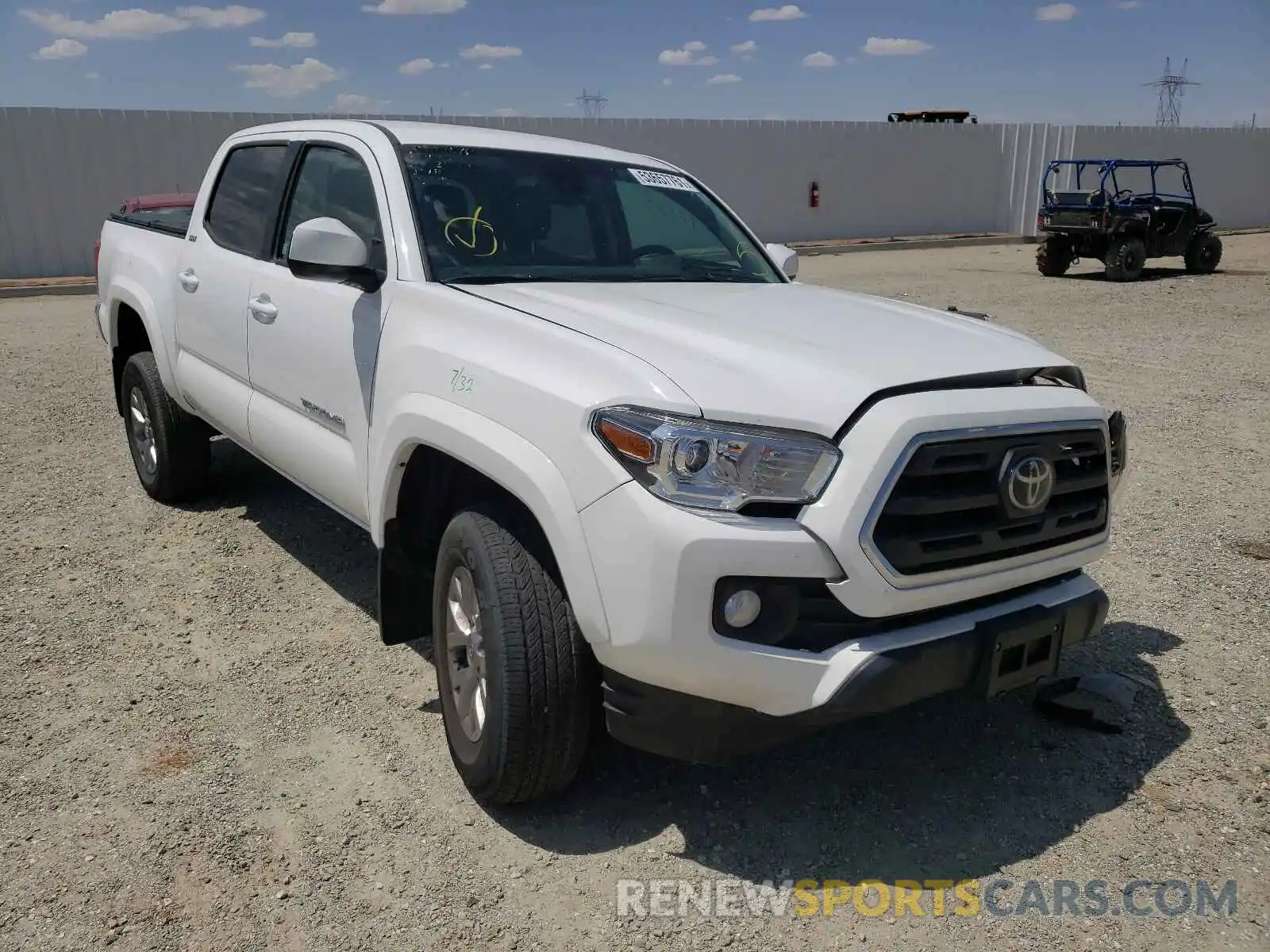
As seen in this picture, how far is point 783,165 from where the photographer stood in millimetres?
24797

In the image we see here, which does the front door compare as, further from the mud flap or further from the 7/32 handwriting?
the 7/32 handwriting

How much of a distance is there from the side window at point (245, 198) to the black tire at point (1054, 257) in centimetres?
1658

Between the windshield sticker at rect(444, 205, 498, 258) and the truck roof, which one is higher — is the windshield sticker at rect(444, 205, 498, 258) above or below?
below

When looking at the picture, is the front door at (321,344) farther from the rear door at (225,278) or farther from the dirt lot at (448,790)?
the dirt lot at (448,790)

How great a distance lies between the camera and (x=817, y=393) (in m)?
2.49

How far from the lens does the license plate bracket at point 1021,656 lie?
2.62 metres

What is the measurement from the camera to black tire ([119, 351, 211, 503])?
5.38 metres

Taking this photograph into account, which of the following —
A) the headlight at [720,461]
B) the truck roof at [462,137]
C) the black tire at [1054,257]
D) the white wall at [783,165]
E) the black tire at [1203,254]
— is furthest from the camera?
the black tire at [1203,254]

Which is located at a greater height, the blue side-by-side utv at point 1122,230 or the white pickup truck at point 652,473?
the blue side-by-side utv at point 1122,230

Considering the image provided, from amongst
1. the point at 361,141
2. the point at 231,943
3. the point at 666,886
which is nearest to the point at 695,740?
the point at 666,886

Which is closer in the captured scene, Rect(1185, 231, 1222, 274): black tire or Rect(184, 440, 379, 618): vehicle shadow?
Rect(184, 440, 379, 618): vehicle shadow

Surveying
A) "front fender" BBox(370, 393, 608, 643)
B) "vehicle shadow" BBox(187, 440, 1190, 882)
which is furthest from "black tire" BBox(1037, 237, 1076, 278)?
"front fender" BBox(370, 393, 608, 643)

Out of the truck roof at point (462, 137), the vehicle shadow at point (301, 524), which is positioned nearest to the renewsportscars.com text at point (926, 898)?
the vehicle shadow at point (301, 524)

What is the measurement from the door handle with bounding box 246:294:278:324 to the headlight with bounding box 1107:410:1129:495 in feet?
9.75
